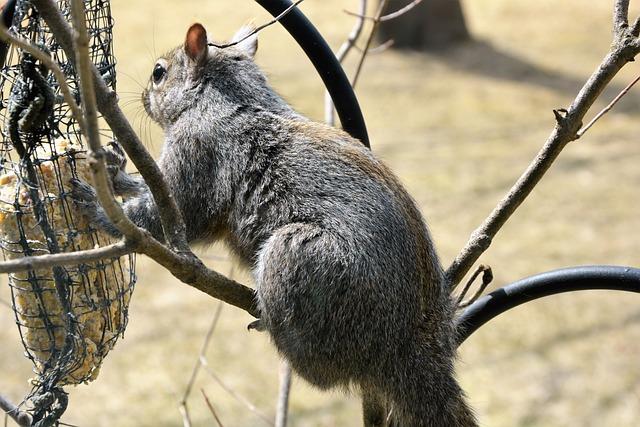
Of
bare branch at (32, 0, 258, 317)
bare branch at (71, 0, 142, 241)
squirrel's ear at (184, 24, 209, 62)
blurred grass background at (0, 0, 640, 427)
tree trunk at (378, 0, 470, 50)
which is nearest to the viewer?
bare branch at (71, 0, 142, 241)

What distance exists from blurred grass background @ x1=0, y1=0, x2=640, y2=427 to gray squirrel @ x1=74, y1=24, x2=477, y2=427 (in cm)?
24

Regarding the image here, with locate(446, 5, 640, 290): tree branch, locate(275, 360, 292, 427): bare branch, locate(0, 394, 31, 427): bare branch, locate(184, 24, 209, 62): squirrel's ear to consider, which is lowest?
locate(0, 394, 31, 427): bare branch

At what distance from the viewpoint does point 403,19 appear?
7418 mm

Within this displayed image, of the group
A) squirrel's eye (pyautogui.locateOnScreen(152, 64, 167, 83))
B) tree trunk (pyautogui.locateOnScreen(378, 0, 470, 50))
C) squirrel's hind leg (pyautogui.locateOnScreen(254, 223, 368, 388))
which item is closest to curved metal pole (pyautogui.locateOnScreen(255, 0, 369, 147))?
squirrel's hind leg (pyautogui.locateOnScreen(254, 223, 368, 388))

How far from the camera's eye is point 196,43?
6.82 ft

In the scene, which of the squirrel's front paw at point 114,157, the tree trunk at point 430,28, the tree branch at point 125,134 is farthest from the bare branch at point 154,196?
the tree trunk at point 430,28

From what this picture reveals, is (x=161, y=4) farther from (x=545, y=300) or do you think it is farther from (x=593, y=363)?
(x=593, y=363)

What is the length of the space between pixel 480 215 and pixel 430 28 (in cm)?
286

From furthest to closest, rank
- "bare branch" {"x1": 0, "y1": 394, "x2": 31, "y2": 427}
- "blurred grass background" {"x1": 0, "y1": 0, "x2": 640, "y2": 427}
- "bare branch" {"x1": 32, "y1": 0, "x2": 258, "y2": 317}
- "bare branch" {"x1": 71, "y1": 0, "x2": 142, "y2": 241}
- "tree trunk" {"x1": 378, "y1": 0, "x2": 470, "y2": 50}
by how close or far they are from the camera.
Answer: "tree trunk" {"x1": 378, "y1": 0, "x2": 470, "y2": 50} < "blurred grass background" {"x1": 0, "y1": 0, "x2": 640, "y2": 427} < "bare branch" {"x1": 0, "y1": 394, "x2": 31, "y2": 427} < "bare branch" {"x1": 32, "y1": 0, "x2": 258, "y2": 317} < "bare branch" {"x1": 71, "y1": 0, "x2": 142, "y2": 241}

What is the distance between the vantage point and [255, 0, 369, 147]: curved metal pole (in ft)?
5.32

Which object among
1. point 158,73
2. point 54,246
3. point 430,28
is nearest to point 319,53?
point 54,246

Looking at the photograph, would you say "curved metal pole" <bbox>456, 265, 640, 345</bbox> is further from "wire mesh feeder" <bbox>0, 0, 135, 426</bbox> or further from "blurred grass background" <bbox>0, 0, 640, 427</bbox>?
"wire mesh feeder" <bbox>0, 0, 135, 426</bbox>

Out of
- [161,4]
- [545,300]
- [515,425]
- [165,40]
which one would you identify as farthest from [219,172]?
[161,4]

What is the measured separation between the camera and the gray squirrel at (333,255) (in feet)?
5.38
